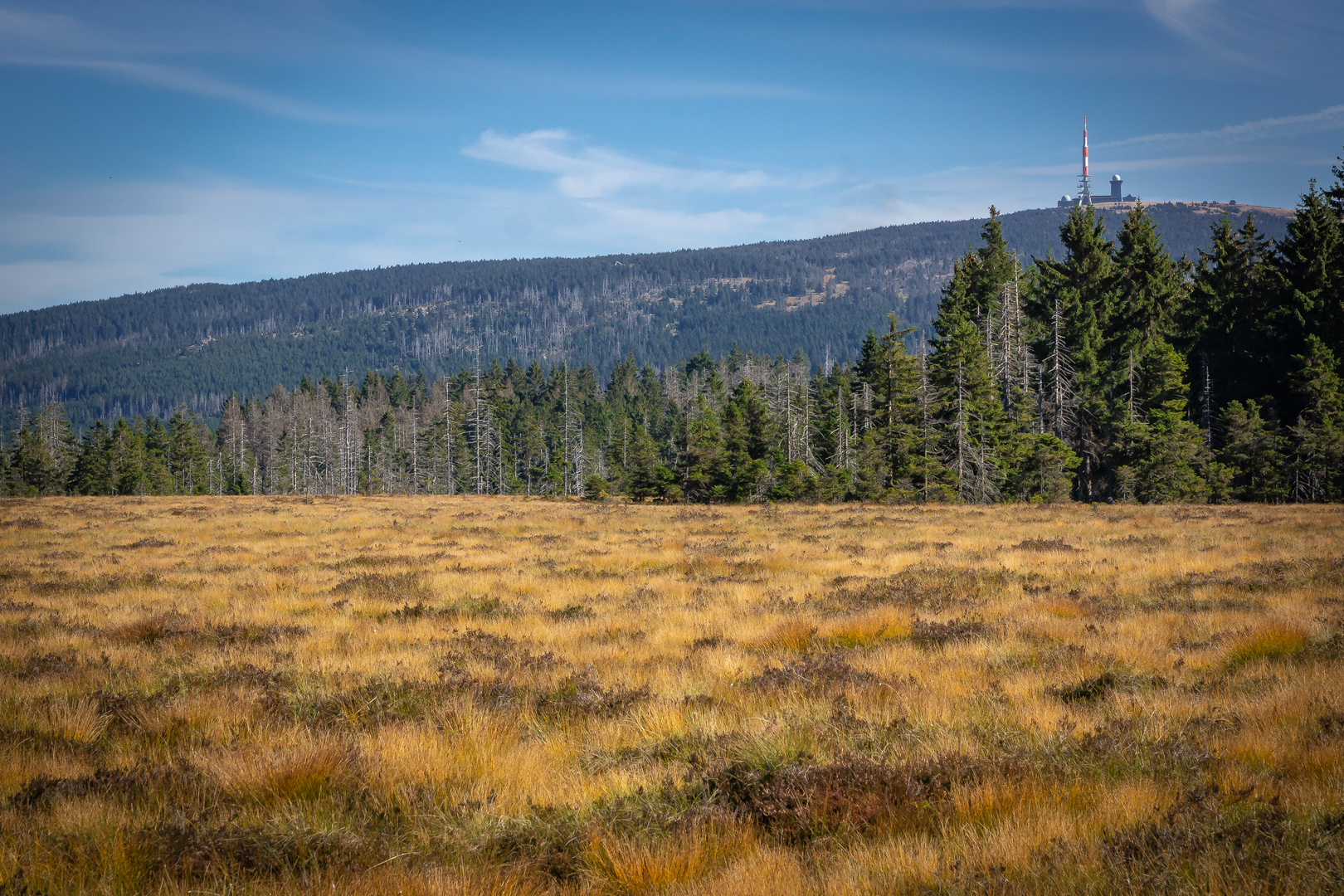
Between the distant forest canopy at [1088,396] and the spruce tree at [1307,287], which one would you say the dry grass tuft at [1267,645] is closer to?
the distant forest canopy at [1088,396]

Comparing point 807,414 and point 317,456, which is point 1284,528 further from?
point 317,456

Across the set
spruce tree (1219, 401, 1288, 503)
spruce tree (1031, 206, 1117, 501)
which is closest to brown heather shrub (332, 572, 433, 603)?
spruce tree (1219, 401, 1288, 503)

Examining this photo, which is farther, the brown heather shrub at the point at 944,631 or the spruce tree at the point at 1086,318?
the spruce tree at the point at 1086,318

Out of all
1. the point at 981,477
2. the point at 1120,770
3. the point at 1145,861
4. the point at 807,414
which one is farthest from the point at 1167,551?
the point at 807,414

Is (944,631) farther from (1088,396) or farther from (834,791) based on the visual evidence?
(1088,396)

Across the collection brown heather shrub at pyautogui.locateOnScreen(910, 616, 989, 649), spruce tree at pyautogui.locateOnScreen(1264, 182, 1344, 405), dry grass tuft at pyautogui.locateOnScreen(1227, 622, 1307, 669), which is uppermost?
spruce tree at pyautogui.locateOnScreen(1264, 182, 1344, 405)

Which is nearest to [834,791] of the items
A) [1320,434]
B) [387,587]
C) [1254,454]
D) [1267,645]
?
[1267,645]

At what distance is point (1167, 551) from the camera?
1581cm

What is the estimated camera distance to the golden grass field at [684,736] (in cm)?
326

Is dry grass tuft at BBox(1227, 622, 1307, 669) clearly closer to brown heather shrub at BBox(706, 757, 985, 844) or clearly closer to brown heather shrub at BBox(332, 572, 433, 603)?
brown heather shrub at BBox(706, 757, 985, 844)

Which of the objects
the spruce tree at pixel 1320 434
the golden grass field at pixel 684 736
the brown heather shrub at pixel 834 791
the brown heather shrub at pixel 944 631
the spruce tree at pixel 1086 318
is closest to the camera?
the golden grass field at pixel 684 736

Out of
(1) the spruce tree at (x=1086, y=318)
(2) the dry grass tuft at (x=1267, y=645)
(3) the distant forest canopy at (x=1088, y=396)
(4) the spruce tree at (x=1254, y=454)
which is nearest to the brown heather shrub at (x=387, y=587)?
(2) the dry grass tuft at (x=1267, y=645)

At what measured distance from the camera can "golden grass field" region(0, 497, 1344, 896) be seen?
326 centimetres

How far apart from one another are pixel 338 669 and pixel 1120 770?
687cm
